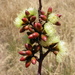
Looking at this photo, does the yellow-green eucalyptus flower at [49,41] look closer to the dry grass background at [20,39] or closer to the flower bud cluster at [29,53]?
the flower bud cluster at [29,53]

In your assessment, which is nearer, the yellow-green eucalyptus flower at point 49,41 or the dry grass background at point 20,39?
the yellow-green eucalyptus flower at point 49,41

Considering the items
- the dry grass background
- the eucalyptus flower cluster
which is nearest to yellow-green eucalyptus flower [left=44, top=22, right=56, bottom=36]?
the eucalyptus flower cluster

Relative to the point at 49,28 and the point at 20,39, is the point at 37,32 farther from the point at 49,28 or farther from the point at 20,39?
the point at 20,39

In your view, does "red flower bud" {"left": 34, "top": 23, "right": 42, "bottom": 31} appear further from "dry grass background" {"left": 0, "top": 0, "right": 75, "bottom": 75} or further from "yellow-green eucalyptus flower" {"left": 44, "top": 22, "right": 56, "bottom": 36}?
"dry grass background" {"left": 0, "top": 0, "right": 75, "bottom": 75}

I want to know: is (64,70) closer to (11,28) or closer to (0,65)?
(0,65)

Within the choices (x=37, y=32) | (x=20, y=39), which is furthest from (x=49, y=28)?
(x=20, y=39)

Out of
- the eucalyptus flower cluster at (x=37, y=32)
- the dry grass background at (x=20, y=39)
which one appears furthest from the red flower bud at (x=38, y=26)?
the dry grass background at (x=20, y=39)
